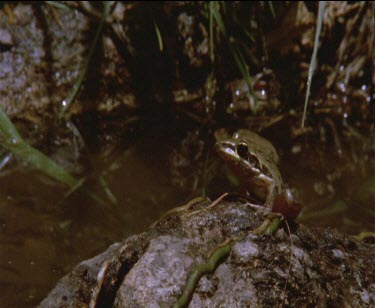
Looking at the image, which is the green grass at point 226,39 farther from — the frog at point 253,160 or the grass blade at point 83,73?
the frog at point 253,160

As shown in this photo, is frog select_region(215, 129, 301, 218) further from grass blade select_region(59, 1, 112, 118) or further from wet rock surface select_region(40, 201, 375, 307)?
grass blade select_region(59, 1, 112, 118)

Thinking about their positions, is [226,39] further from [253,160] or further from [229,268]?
[229,268]

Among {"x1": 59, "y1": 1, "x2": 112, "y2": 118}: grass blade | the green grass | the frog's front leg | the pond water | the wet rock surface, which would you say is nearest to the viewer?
the wet rock surface

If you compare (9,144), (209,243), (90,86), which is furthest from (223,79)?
(209,243)

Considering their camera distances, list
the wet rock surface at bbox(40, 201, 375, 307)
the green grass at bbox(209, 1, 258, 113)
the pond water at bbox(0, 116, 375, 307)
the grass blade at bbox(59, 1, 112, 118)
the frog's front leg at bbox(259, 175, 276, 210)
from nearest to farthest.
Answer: the wet rock surface at bbox(40, 201, 375, 307)
the frog's front leg at bbox(259, 175, 276, 210)
the pond water at bbox(0, 116, 375, 307)
the grass blade at bbox(59, 1, 112, 118)
the green grass at bbox(209, 1, 258, 113)

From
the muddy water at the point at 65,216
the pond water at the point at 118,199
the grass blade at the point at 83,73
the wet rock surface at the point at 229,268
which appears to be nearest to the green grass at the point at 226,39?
the pond water at the point at 118,199

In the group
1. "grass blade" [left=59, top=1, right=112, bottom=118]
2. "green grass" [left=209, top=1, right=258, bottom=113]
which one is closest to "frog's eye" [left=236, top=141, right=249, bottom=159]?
"green grass" [left=209, top=1, right=258, bottom=113]
